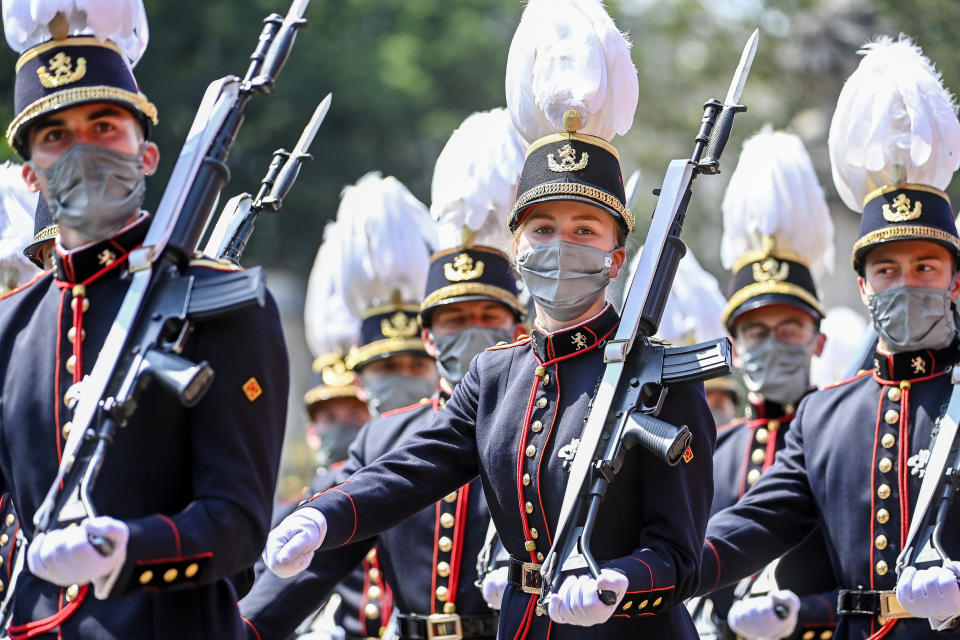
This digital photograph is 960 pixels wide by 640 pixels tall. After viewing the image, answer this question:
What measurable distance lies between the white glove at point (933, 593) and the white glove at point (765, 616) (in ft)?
2.91

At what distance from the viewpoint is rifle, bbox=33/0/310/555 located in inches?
165

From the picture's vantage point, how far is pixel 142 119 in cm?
466

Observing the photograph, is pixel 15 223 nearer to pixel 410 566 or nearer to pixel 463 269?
pixel 463 269

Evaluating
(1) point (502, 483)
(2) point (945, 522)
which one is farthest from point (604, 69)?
(2) point (945, 522)

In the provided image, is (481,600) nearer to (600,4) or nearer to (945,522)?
(945,522)

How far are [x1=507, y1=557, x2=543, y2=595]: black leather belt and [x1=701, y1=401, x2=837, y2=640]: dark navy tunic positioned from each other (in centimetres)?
199

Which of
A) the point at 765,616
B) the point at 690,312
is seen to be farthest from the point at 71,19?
the point at 690,312

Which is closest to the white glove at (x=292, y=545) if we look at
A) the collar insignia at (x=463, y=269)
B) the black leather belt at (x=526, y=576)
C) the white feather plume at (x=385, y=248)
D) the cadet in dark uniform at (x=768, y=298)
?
the black leather belt at (x=526, y=576)

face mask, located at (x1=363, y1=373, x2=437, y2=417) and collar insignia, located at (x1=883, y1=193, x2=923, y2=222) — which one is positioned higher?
face mask, located at (x1=363, y1=373, x2=437, y2=417)

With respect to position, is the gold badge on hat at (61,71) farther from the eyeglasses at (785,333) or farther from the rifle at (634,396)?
the eyeglasses at (785,333)

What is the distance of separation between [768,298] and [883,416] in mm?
2244

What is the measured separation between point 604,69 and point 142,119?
1.57 metres

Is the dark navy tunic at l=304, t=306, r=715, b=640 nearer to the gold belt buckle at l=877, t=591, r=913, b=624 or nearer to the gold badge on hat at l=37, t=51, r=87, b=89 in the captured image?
the gold belt buckle at l=877, t=591, r=913, b=624

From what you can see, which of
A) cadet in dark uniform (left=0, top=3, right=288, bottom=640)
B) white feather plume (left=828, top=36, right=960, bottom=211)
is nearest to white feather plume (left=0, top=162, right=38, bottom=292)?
cadet in dark uniform (left=0, top=3, right=288, bottom=640)
